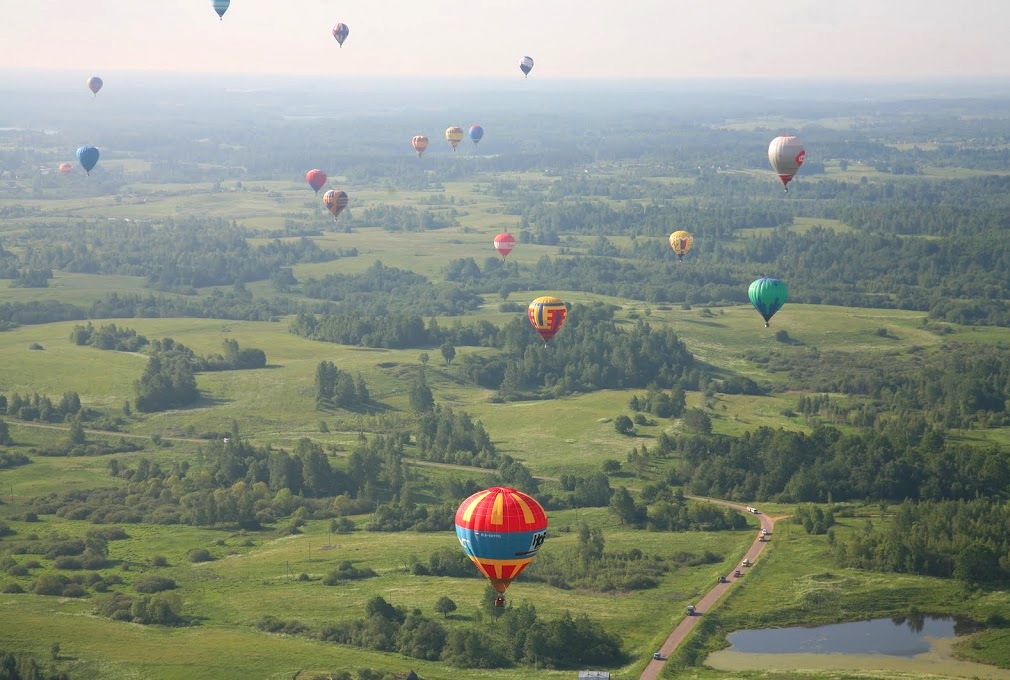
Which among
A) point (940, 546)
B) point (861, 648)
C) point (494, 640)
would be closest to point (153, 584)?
point (494, 640)

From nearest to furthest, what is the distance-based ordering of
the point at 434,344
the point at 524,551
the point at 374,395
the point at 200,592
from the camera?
the point at 524,551 < the point at 200,592 < the point at 374,395 < the point at 434,344

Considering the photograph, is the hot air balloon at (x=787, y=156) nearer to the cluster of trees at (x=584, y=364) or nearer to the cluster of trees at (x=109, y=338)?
the cluster of trees at (x=584, y=364)

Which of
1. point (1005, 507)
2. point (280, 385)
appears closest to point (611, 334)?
point (280, 385)

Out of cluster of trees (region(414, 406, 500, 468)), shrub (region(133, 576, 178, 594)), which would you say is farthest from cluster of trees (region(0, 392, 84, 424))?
shrub (region(133, 576, 178, 594))

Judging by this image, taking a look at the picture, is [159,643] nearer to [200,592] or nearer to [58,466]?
[200,592]

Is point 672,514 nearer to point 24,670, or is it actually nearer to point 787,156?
point 787,156

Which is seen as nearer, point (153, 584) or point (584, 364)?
point (153, 584)
